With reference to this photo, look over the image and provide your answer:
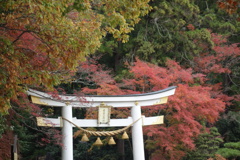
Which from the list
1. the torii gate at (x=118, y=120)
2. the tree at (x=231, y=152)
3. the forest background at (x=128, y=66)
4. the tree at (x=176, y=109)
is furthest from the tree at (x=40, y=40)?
the tree at (x=231, y=152)

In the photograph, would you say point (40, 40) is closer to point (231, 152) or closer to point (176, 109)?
point (176, 109)

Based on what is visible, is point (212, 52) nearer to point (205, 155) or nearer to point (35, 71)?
point (205, 155)

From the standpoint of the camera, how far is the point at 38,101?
10961 mm

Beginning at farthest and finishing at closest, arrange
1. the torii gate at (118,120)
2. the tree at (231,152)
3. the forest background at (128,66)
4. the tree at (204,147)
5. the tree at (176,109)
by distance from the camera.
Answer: the tree at (231,152)
the tree at (204,147)
the tree at (176,109)
the torii gate at (118,120)
the forest background at (128,66)

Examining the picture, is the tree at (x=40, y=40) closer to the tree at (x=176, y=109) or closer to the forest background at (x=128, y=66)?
the forest background at (x=128, y=66)

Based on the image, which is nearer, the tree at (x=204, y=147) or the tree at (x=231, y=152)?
the tree at (x=204, y=147)

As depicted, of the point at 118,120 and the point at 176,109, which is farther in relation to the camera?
the point at 176,109

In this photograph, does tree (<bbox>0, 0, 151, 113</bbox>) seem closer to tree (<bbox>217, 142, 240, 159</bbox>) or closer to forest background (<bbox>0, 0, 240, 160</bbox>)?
forest background (<bbox>0, 0, 240, 160</bbox>)

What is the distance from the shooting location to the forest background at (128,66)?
6508mm

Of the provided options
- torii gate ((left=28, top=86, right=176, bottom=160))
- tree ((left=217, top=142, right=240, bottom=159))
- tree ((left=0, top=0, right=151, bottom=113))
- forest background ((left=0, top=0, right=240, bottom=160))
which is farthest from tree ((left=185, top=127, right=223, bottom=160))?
tree ((left=0, top=0, right=151, bottom=113))

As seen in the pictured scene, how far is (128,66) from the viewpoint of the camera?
1703 cm

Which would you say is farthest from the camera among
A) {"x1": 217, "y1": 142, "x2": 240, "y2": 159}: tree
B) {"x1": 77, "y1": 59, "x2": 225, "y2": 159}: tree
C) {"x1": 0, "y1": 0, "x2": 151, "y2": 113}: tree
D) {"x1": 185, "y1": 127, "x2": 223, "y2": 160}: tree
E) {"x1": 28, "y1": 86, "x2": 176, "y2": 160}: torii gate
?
{"x1": 217, "y1": 142, "x2": 240, "y2": 159}: tree

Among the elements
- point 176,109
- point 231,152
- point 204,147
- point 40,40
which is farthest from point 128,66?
point 40,40

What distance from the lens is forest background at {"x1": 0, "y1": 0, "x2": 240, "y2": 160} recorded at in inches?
256
